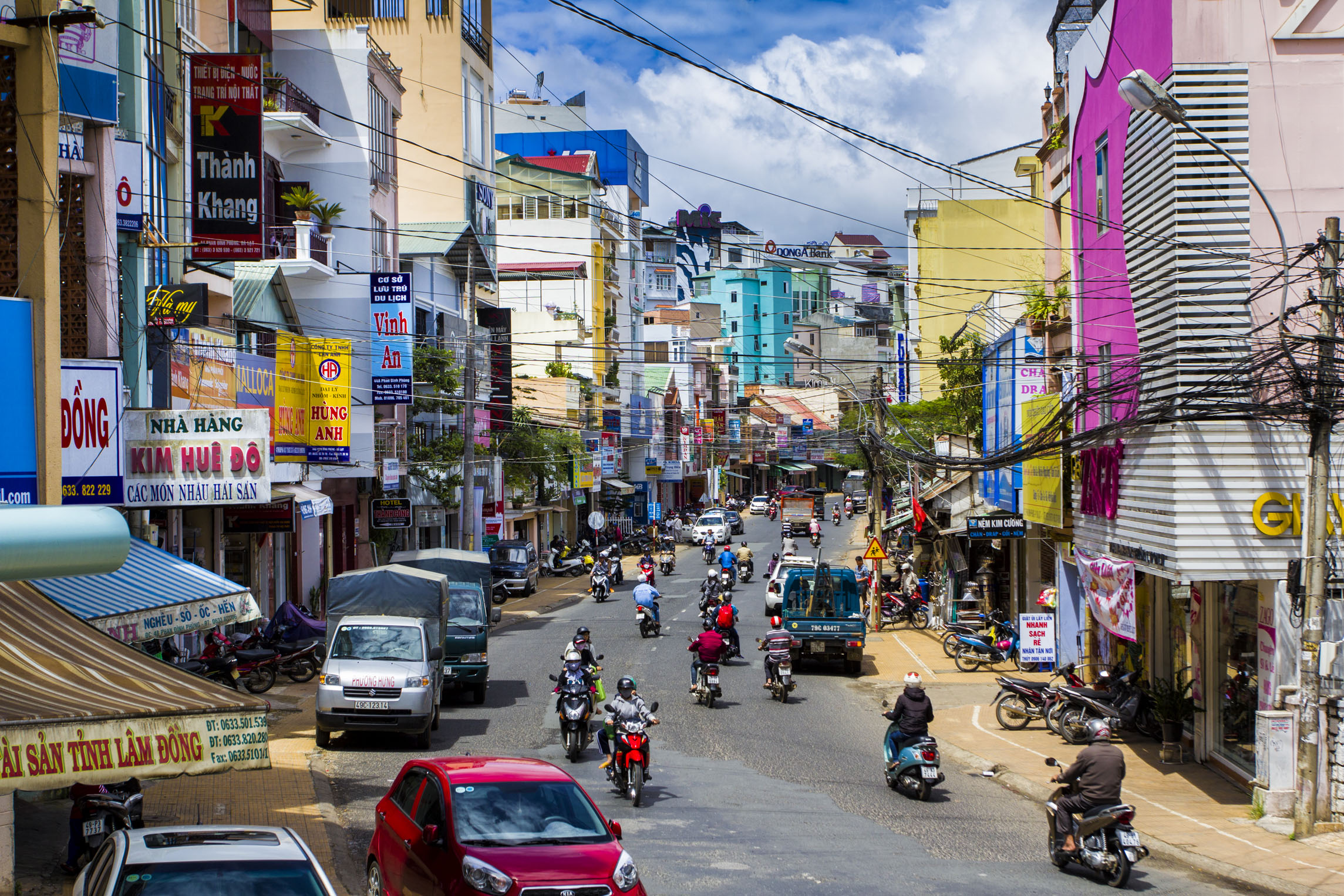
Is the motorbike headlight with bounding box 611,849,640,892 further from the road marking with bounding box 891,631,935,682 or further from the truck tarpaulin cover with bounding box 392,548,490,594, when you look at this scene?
the truck tarpaulin cover with bounding box 392,548,490,594

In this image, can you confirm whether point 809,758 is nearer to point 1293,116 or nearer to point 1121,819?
point 1121,819

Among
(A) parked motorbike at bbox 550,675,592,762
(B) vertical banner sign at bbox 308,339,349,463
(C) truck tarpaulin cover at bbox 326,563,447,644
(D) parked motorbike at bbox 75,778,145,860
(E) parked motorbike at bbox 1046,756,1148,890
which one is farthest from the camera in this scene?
(B) vertical banner sign at bbox 308,339,349,463

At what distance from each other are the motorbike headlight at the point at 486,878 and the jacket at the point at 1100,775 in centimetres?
599

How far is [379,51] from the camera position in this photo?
4328 centimetres

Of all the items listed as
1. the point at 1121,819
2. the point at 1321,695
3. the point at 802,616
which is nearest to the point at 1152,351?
the point at 1321,695

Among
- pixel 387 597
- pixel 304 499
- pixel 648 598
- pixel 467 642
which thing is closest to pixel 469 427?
pixel 648 598

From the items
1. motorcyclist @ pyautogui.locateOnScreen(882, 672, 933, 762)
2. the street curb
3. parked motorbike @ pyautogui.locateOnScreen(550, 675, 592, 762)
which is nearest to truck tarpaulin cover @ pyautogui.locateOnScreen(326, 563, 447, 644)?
parked motorbike @ pyautogui.locateOnScreen(550, 675, 592, 762)

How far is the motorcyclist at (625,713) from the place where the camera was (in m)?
15.3

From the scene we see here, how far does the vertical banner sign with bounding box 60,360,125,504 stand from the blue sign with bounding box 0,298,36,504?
248cm

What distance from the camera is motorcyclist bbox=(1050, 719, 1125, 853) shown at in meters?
12.1

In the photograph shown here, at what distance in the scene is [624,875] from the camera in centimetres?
916

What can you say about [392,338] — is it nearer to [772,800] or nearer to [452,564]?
[452,564]

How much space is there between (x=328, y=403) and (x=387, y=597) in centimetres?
799

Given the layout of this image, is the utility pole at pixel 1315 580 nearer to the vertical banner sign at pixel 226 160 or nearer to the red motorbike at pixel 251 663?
the red motorbike at pixel 251 663
